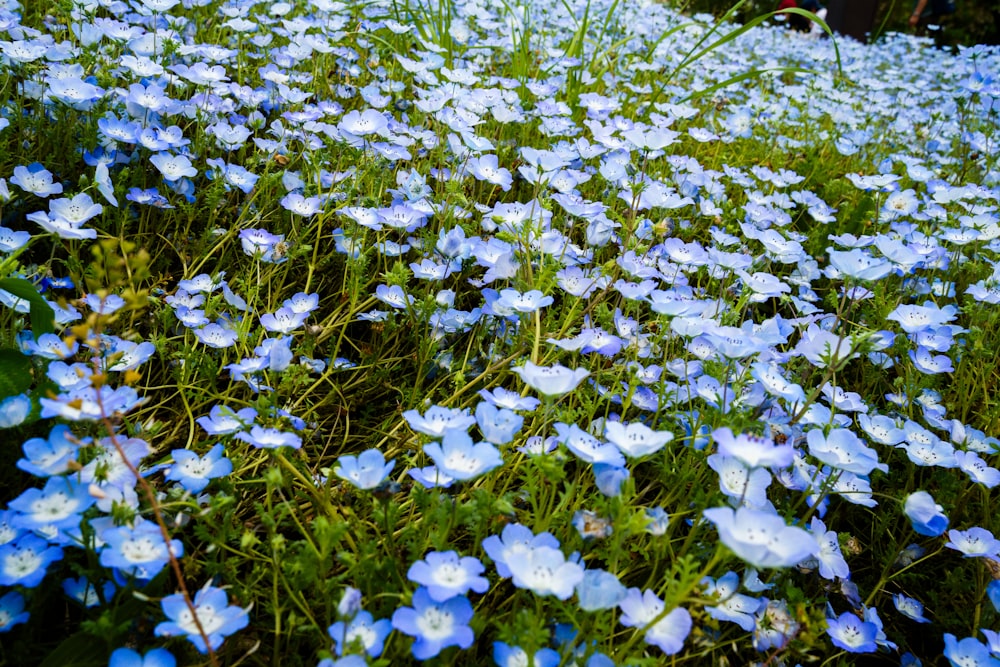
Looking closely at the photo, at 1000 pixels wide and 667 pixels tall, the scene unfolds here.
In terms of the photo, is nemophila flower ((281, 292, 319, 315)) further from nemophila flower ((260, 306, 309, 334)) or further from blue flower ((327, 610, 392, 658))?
blue flower ((327, 610, 392, 658))

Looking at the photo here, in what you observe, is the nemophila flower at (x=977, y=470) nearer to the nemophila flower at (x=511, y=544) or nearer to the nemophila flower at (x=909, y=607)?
the nemophila flower at (x=909, y=607)

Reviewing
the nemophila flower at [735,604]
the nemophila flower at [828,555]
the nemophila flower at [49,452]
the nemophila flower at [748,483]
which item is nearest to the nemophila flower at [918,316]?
the nemophila flower at [828,555]

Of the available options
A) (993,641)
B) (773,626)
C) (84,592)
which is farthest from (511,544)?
(993,641)

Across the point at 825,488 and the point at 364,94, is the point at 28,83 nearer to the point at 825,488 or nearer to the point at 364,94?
the point at 364,94

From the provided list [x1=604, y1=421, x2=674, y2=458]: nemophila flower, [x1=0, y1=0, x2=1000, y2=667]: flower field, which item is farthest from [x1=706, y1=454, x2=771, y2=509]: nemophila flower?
[x1=604, y1=421, x2=674, y2=458]: nemophila flower

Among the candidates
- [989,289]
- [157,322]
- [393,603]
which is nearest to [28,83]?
[157,322]
